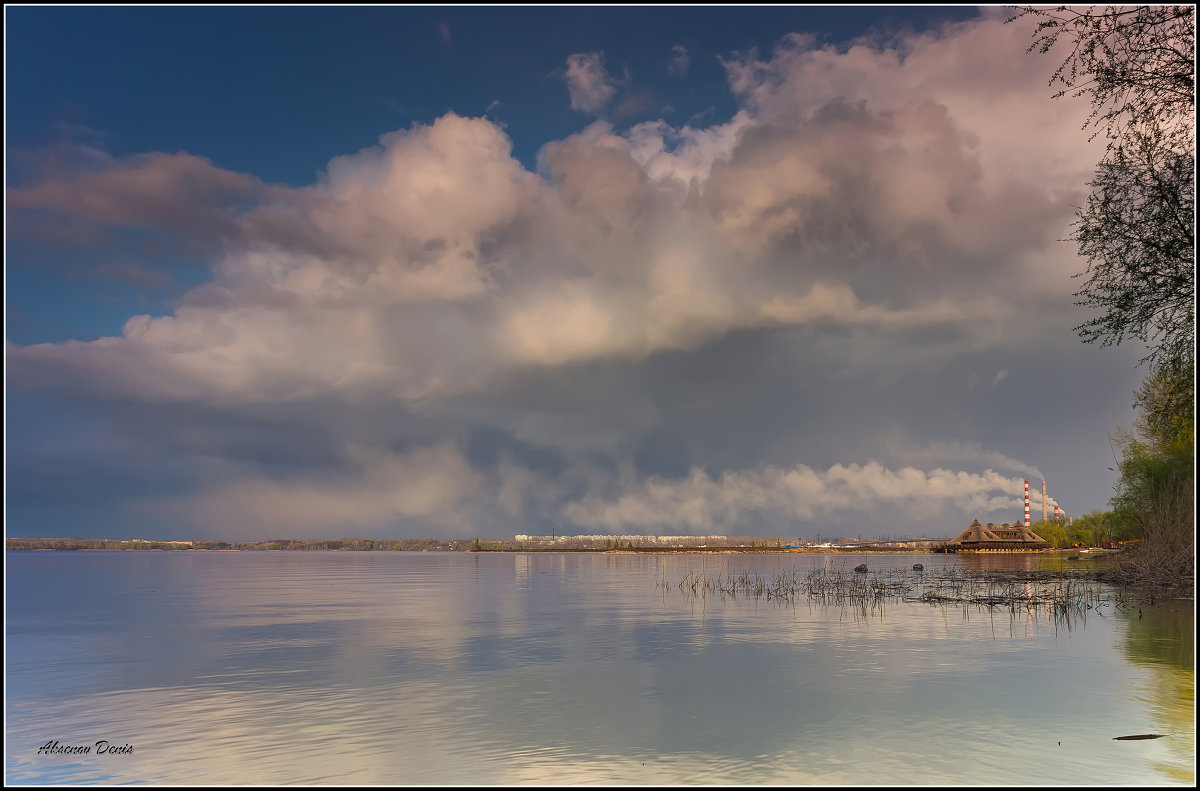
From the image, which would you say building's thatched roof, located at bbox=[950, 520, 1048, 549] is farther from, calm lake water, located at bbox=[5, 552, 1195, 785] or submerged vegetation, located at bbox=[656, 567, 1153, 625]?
calm lake water, located at bbox=[5, 552, 1195, 785]

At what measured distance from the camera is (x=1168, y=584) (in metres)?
47.4

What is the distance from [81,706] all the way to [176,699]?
2.69 meters

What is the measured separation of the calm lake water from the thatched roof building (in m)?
159

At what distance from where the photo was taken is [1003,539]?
18325 cm

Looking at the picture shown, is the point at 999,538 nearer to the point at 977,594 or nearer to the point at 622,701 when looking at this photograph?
the point at 977,594

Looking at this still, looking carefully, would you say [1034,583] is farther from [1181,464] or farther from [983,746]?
[983,746]

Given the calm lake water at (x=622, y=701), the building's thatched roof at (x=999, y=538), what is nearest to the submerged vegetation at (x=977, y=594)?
the calm lake water at (x=622, y=701)

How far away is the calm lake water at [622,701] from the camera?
52.1 feet

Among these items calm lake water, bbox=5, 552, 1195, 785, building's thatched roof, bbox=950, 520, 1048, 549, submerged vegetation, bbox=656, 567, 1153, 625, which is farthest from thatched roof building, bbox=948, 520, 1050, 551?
calm lake water, bbox=5, 552, 1195, 785

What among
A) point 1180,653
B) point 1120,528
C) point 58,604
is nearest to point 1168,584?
point 1180,653

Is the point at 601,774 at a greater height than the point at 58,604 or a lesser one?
greater

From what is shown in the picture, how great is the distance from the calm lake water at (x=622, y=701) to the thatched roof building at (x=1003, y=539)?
159m

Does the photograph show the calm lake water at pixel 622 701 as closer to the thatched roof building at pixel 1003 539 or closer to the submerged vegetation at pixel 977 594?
the submerged vegetation at pixel 977 594

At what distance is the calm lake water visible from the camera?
15.9 m
